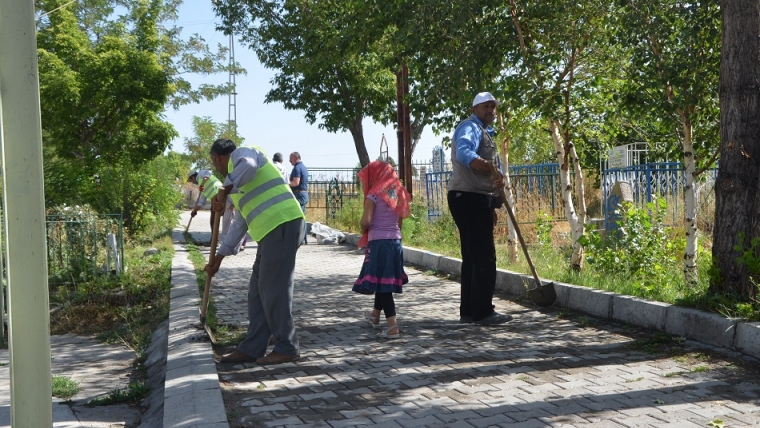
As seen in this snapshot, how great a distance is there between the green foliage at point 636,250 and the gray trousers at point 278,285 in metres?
3.77

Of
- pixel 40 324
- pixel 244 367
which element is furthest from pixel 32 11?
pixel 244 367

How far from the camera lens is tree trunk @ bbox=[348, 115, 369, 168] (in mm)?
29975

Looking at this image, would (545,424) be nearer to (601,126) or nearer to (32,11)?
(32,11)

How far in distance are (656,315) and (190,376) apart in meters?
3.88

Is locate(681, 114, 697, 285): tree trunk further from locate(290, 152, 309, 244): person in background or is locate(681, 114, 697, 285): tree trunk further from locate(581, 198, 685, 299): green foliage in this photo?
locate(290, 152, 309, 244): person in background

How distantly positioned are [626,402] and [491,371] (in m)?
1.14

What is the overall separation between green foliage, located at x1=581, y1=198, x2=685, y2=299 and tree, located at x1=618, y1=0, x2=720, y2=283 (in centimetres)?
29

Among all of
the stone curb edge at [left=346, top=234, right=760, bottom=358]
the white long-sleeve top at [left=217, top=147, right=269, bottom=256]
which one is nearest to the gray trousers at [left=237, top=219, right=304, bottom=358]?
the white long-sleeve top at [left=217, top=147, right=269, bottom=256]

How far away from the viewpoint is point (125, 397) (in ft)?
20.5

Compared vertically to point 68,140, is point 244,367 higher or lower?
lower

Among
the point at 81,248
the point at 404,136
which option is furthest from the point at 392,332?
the point at 404,136

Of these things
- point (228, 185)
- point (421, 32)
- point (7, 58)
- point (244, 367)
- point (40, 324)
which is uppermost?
point (421, 32)

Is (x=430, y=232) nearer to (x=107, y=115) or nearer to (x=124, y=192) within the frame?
(x=124, y=192)

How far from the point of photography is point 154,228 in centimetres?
1875
